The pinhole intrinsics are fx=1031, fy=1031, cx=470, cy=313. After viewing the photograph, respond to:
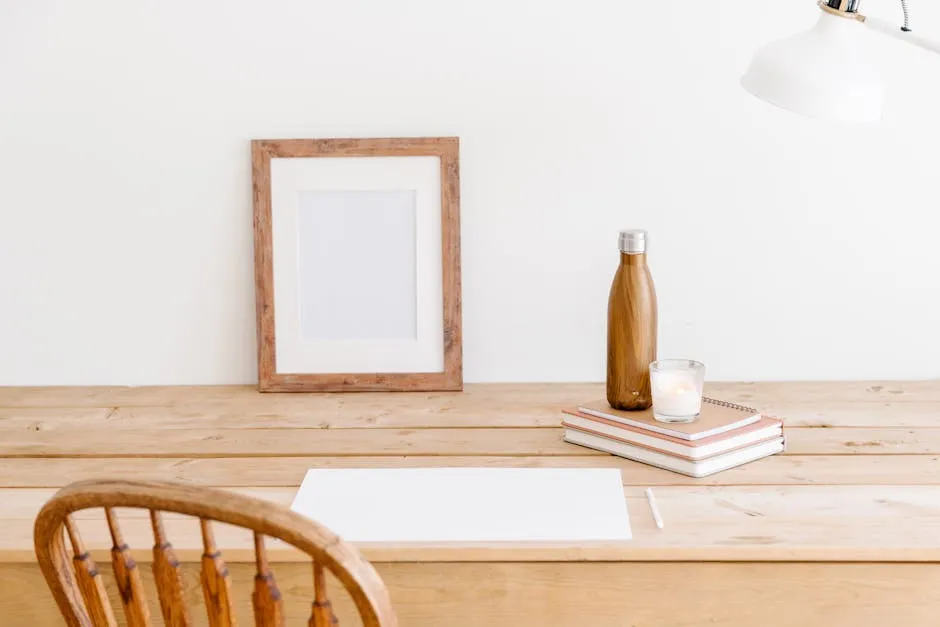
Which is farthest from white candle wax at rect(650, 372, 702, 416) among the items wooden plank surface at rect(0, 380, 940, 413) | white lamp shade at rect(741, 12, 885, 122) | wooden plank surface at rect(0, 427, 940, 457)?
white lamp shade at rect(741, 12, 885, 122)

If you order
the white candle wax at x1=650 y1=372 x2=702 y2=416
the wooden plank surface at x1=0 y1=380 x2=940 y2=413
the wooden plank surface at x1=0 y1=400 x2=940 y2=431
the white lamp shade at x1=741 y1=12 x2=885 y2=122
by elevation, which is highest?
the white lamp shade at x1=741 y1=12 x2=885 y2=122

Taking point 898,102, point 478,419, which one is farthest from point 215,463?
point 898,102

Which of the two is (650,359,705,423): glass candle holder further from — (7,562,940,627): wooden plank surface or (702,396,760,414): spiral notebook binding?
(7,562,940,627): wooden plank surface

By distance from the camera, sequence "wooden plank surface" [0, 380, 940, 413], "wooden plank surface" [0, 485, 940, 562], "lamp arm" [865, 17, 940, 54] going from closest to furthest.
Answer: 1. "wooden plank surface" [0, 485, 940, 562]
2. "lamp arm" [865, 17, 940, 54]
3. "wooden plank surface" [0, 380, 940, 413]

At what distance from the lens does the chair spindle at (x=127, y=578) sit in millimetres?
883

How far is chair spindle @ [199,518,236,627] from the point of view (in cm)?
85

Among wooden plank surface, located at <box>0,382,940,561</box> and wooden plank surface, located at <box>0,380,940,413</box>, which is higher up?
wooden plank surface, located at <box>0,380,940,413</box>

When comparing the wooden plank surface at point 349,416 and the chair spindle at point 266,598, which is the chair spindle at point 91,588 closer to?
the chair spindle at point 266,598

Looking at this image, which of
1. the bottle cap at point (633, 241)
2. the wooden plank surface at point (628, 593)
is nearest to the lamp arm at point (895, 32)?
the bottle cap at point (633, 241)

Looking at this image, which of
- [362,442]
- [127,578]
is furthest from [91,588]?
[362,442]

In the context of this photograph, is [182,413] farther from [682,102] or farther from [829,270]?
[829,270]

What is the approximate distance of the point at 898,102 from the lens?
170cm

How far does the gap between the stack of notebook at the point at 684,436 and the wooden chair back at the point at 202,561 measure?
1.97 feet

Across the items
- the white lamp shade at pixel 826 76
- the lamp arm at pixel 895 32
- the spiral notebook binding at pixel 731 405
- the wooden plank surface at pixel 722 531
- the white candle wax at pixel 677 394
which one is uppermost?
the lamp arm at pixel 895 32
